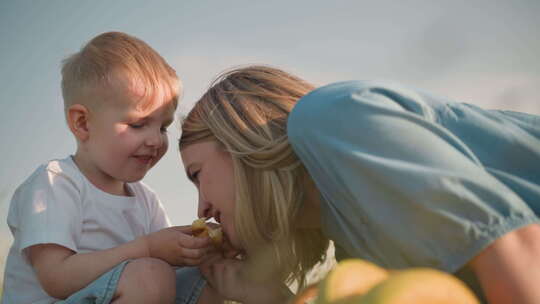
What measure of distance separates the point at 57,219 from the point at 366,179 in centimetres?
143

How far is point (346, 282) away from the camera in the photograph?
27.6 inches

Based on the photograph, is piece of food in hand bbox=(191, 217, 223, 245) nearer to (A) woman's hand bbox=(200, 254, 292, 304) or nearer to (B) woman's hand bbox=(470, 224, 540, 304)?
(A) woman's hand bbox=(200, 254, 292, 304)

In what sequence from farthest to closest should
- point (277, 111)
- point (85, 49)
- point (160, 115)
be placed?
point (85, 49) < point (160, 115) < point (277, 111)

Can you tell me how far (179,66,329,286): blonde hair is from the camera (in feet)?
6.81

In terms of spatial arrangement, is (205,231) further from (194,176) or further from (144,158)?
(144,158)

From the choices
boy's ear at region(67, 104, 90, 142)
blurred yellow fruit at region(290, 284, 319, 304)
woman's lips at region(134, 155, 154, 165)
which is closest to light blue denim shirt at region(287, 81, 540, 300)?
blurred yellow fruit at region(290, 284, 319, 304)

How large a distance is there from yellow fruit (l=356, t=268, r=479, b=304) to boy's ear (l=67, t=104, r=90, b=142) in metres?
2.22

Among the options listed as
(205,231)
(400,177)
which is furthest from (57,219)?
(400,177)

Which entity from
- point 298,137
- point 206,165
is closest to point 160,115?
point 206,165

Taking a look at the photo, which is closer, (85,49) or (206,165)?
(206,165)

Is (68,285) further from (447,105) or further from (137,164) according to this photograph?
(447,105)

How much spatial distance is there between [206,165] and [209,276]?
21.1 inches

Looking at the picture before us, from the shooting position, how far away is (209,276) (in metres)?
2.39

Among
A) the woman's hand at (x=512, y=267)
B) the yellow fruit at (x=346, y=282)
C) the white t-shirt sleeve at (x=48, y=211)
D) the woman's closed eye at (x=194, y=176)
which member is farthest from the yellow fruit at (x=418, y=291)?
the white t-shirt sleeve at (x=48, y=211)
